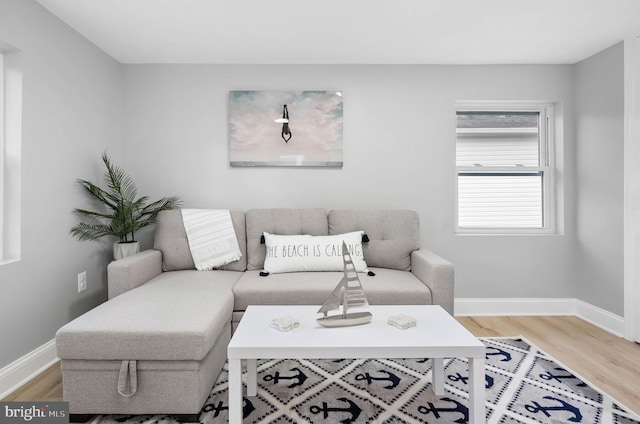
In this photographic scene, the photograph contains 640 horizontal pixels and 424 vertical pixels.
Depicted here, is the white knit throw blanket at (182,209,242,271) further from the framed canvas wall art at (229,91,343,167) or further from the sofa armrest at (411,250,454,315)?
the sofa armrest at (411,250,454,315)

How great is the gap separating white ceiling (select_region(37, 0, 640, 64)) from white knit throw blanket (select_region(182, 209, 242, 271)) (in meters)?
1.40

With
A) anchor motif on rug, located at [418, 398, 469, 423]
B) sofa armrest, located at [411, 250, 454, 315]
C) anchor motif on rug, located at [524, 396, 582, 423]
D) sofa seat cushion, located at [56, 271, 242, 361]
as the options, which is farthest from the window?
sofa seat cushion, located at [56, 271, 242, 361]

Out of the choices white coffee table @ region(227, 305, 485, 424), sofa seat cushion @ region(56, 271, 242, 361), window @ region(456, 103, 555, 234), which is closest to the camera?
white coffee table @ region(227, 305, 485, 424)

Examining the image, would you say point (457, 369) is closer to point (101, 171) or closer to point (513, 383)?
point (513, 383)

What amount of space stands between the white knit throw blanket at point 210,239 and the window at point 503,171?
7.02 feet

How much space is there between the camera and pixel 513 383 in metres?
1.95

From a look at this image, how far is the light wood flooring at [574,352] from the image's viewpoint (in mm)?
1895

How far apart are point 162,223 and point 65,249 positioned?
66 centimetres

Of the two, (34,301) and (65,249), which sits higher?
(65,249)

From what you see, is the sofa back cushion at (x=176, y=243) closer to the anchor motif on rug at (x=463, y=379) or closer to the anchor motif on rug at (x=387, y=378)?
the anchor motif on rug at (x=387, y=378)

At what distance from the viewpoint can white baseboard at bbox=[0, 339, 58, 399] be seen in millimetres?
1885

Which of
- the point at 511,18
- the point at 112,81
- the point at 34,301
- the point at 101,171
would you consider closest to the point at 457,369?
the point at 511,18

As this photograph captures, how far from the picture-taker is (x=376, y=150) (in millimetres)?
3191

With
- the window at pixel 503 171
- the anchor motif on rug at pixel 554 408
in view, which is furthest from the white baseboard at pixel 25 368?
the window at pixel 503 171
